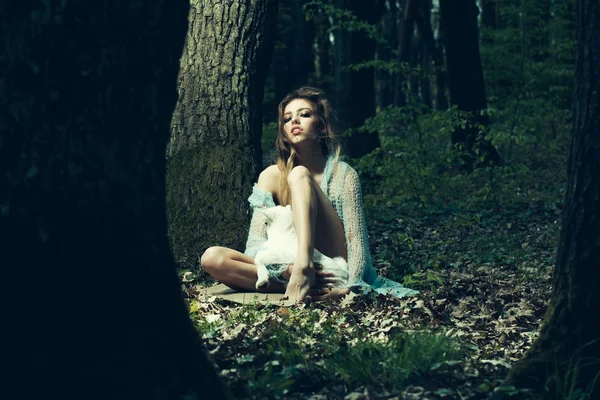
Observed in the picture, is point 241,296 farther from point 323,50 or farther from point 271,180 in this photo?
point 323,50

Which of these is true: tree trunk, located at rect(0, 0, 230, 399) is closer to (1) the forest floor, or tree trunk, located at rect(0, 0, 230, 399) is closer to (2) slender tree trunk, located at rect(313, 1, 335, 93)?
(1) the forest floor

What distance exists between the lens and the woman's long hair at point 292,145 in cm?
577

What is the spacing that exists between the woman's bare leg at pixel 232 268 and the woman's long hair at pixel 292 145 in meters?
0.60

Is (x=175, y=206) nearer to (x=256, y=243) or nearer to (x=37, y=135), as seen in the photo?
(x=256, y=243)

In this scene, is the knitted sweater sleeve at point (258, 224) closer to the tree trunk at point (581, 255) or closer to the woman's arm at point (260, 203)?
the woman's arm at point (260, 203)

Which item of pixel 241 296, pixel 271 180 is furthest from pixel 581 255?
pixel 271 180

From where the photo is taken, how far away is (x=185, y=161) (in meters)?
6.37

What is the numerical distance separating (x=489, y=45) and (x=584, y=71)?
1572 centimetres

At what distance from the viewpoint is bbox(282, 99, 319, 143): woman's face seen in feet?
18.8

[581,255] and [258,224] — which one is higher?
[581,255]

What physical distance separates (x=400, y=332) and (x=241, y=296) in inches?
69.1

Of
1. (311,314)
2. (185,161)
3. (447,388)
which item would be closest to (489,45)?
(185,161)

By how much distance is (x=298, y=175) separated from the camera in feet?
17.8

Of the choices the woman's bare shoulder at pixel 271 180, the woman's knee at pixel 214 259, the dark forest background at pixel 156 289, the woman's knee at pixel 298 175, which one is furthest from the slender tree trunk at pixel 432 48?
the dark forest background at pixel 156 289
